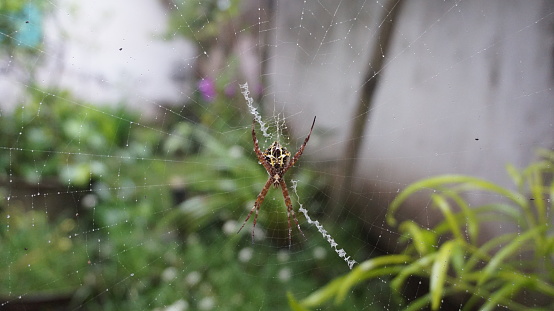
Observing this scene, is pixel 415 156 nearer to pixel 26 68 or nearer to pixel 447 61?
pixel 447 61

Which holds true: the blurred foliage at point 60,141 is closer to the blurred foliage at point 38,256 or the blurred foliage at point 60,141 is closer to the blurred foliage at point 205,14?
the blurred foliage at point 38,256

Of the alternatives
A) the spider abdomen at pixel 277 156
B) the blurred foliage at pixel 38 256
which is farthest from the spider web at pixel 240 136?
the spider abdomen at pixel 277 156

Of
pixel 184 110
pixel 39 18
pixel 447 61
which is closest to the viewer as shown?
pixel 447 61

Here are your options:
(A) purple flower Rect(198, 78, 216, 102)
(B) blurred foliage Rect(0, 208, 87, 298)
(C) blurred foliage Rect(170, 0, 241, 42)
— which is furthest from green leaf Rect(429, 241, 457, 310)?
(C) blurred foliage Rect(170, 0, 241, 42)

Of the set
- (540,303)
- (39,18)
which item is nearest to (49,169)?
(39,18)

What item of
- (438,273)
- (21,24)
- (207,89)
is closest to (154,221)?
(207,89)

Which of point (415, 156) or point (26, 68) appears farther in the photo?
point (26, 68)
